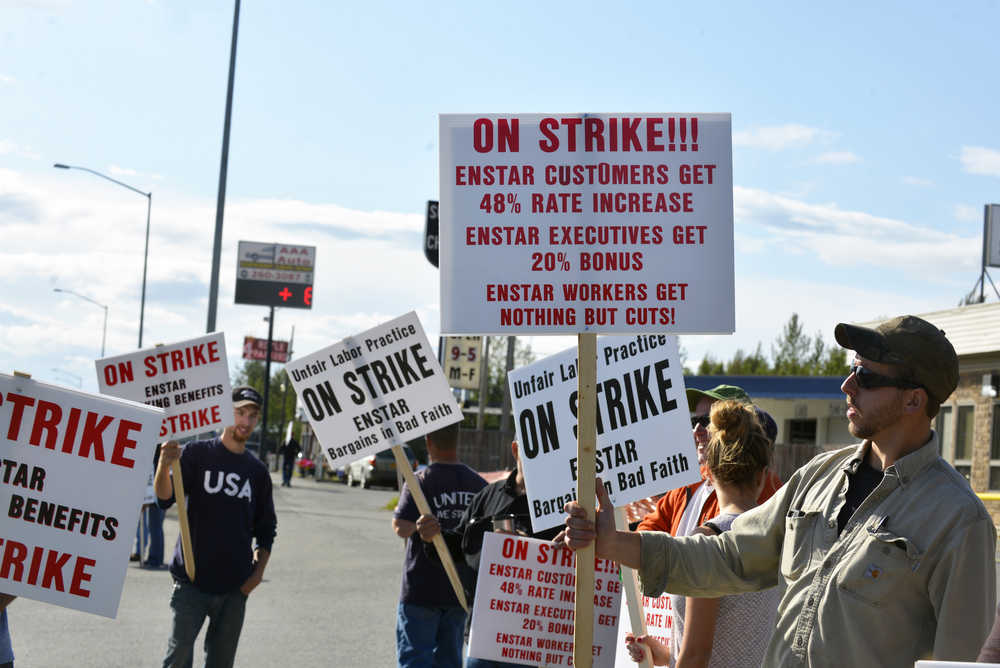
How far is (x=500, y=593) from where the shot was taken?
5.71 metres

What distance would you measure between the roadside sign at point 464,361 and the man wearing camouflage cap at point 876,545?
2728 cm

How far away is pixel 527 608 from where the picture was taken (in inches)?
224

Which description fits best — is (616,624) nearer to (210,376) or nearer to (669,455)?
(669,455)

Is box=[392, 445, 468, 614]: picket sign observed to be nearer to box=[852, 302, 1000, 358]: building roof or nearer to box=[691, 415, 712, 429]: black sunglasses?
box=[691, 415, 712, 429]: black sunglasses

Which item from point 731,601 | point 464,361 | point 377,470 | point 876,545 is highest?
point 464,361

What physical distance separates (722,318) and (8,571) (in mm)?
2964

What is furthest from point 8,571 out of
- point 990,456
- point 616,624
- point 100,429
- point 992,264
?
point 992,264

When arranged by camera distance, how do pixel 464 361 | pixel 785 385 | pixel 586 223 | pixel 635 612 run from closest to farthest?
1. pixel 586 223
2. pixel 635 612
3. pixel 464 361
4. pixel 785 385

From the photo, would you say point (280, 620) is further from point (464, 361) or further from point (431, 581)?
point (464, 361)

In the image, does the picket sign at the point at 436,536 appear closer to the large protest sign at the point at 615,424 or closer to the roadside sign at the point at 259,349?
the large protest sign at the point at 615,424

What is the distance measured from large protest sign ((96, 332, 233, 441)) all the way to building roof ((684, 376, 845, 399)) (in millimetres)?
25037

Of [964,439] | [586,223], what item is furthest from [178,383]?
[964,439]

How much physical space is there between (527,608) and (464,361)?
26.8m

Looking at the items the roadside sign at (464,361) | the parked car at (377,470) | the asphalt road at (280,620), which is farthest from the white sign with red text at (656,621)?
the parked car at (377,470)
